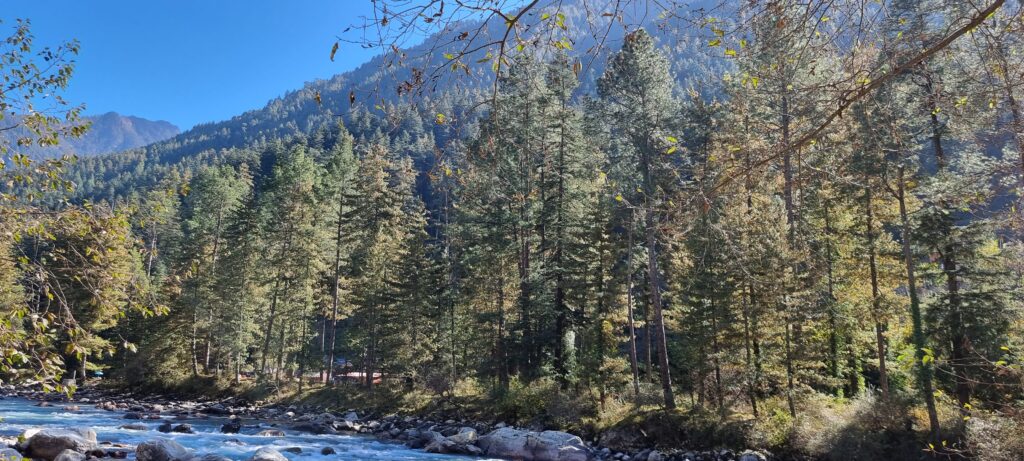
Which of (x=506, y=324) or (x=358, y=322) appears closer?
(x=506, y=324)

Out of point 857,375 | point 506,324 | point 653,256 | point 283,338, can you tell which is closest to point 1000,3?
point 653,256

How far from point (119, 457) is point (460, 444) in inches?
378

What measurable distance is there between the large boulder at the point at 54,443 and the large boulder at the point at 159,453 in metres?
1.36

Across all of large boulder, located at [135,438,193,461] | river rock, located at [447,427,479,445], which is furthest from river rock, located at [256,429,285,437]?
river rock, located at [447,427,479,445]

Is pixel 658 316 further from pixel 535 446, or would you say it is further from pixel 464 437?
pixel 464 437

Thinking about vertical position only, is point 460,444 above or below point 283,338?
below

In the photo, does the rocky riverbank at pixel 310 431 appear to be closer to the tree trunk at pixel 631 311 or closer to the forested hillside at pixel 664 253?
the forested hillside at pixel 664 253

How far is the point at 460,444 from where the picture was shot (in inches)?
723

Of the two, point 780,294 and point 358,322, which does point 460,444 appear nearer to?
point 780,294

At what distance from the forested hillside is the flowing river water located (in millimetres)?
3347

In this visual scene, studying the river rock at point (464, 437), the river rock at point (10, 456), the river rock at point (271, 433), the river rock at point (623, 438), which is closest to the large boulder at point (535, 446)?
the river rock at point (464, 437)

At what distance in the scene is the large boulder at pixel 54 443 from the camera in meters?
13.5

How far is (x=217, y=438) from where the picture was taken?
62.1 ft

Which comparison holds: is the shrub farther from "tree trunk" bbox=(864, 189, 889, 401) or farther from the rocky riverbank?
"tree trunk" bbox=(864, 189, 889, 401)
